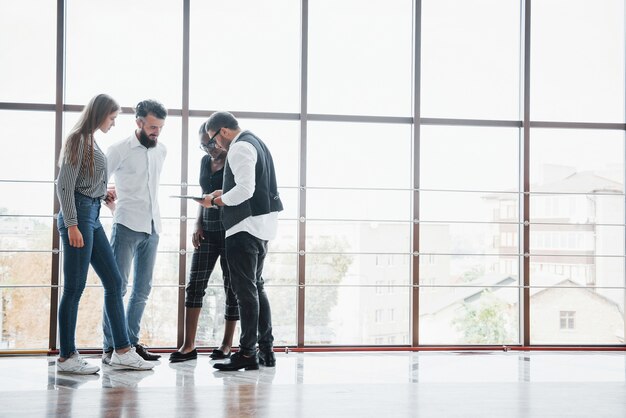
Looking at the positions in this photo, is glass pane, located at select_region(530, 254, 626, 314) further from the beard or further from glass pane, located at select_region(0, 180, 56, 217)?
glass pane, located at select_region(0, 180, 56, 217)

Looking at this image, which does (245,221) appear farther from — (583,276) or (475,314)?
(583,276)

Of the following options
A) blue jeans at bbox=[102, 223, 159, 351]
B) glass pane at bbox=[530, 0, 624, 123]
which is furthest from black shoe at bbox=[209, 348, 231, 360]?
glass pane at bbox=[530, 0, 624, 123]

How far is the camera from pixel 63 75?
347 centimetres

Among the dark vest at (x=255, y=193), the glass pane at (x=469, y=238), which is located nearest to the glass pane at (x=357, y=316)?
the glass pane at (x=469, y=238)

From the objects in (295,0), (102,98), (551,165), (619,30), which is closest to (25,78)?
(102,98)

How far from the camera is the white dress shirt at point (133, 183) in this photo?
2957 millimetres

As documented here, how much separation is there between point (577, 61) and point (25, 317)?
3.78 meters

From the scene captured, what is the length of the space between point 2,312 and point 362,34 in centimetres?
275

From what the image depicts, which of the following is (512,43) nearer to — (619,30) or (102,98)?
(619,30)

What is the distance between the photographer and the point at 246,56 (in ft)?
12.1

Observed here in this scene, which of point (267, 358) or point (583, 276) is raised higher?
point (583, 276)

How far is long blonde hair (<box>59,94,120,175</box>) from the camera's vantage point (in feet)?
8.63

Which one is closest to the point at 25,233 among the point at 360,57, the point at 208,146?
the point at 208,146

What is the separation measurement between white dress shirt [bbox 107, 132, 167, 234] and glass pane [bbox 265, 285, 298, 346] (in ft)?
3.15
